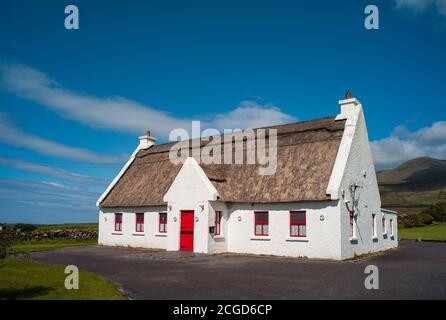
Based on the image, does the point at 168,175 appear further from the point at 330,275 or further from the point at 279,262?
the point at 330,275

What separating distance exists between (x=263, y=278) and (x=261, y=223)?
8886mm

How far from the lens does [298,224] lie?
818 inches

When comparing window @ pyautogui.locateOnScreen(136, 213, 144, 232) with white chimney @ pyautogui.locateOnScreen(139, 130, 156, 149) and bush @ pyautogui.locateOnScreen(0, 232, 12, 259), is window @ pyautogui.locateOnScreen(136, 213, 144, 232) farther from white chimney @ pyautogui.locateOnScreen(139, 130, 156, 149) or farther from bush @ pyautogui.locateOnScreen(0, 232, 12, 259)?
bush @ pyautogui.locateOnScreen(0, 232, 12, 259)

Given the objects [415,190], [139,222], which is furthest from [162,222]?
[415,190]

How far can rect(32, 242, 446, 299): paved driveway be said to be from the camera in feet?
35.1

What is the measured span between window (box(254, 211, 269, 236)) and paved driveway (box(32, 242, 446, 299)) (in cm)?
248

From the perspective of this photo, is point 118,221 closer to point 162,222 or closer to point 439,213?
point 162,222

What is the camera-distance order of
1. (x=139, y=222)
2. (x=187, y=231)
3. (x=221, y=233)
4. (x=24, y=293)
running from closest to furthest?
(x=24, y=293), (x=187, y=231), (x=221, y=233), (x=139, y=222)

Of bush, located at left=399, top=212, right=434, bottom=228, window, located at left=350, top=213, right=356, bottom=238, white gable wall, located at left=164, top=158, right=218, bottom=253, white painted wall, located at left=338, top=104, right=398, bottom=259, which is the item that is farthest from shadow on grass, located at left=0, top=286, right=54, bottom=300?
bush, located at left=399, top=212, right=434, bottom=228

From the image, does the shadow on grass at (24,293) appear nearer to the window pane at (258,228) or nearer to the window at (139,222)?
A: the window pane at (258,228)

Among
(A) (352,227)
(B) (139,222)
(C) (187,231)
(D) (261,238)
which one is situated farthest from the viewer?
(B) (139,222)

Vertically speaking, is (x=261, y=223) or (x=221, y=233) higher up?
(x=261, y=223)

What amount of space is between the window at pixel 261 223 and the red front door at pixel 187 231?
3803 mm
